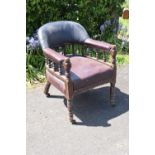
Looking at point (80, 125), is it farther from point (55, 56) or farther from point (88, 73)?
point (55, 56)

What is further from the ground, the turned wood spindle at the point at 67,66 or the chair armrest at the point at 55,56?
the chair armrest at the point at 55,56

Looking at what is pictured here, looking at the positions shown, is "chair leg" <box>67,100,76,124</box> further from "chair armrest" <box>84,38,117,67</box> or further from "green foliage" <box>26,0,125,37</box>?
"green foliage" <box>26,0,125,37</box>

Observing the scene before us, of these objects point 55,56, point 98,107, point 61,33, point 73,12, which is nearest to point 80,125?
point 98,107

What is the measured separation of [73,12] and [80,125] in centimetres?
239

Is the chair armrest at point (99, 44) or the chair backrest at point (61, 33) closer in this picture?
the chair armrest at point (99, 44)

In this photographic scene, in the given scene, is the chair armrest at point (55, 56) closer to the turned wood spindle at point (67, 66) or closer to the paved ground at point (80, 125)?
the turned wood spindle at point (67, 66)

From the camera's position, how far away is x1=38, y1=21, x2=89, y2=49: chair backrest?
3.63 metres

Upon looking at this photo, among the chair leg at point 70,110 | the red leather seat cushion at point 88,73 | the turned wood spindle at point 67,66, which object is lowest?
the chair leg at point 70,110

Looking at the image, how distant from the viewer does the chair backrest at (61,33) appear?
3.63m

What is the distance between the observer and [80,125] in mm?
3207

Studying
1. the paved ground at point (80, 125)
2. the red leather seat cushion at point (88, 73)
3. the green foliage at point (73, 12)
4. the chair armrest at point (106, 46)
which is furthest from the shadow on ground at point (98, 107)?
the green foliage at point (73, 12)
